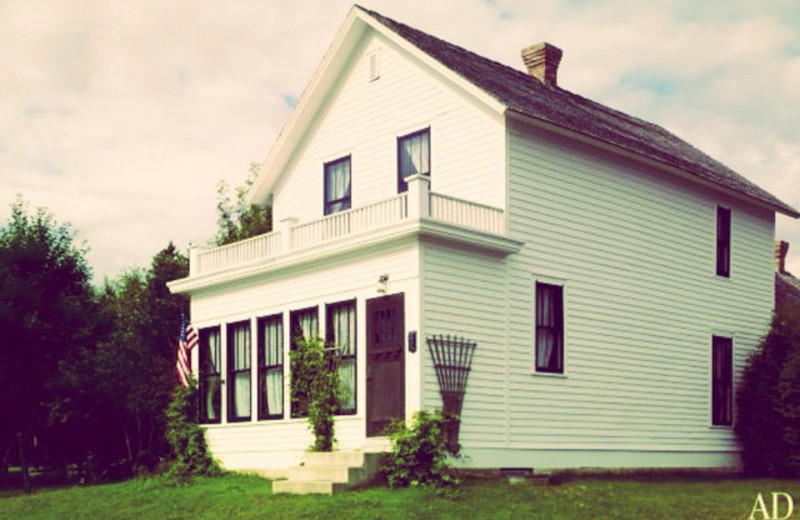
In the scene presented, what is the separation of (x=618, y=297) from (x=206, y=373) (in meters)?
9.71

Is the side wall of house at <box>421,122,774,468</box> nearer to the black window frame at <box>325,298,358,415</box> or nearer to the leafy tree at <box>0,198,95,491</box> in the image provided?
the black window frame at <box>325,298,358,415</box>

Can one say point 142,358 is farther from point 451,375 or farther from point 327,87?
Answer: point 451,375

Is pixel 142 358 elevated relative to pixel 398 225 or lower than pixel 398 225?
elevated

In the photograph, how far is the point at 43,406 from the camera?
31.4 meters

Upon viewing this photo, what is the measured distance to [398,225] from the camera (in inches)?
845

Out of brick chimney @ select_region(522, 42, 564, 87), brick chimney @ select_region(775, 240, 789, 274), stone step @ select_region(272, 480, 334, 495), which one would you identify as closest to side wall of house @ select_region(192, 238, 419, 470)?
stone step @ select_region(272, 480, 334, 495)

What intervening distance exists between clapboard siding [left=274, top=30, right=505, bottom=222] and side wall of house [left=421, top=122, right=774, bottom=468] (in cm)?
80

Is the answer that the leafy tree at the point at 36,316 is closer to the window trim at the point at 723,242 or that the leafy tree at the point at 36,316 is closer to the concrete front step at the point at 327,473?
the concrete front step at the point at 327,473

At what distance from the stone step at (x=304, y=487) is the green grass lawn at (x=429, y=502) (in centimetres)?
30

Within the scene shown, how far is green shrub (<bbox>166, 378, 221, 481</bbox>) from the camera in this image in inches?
1051

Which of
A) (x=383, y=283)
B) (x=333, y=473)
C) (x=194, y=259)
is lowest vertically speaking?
(x=333, y=473)

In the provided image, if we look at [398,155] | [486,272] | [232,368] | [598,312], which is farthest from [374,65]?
[232,368]

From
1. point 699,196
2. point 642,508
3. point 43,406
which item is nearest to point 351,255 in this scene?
point 642,508

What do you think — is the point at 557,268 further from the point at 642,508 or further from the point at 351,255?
the point at 642,508
